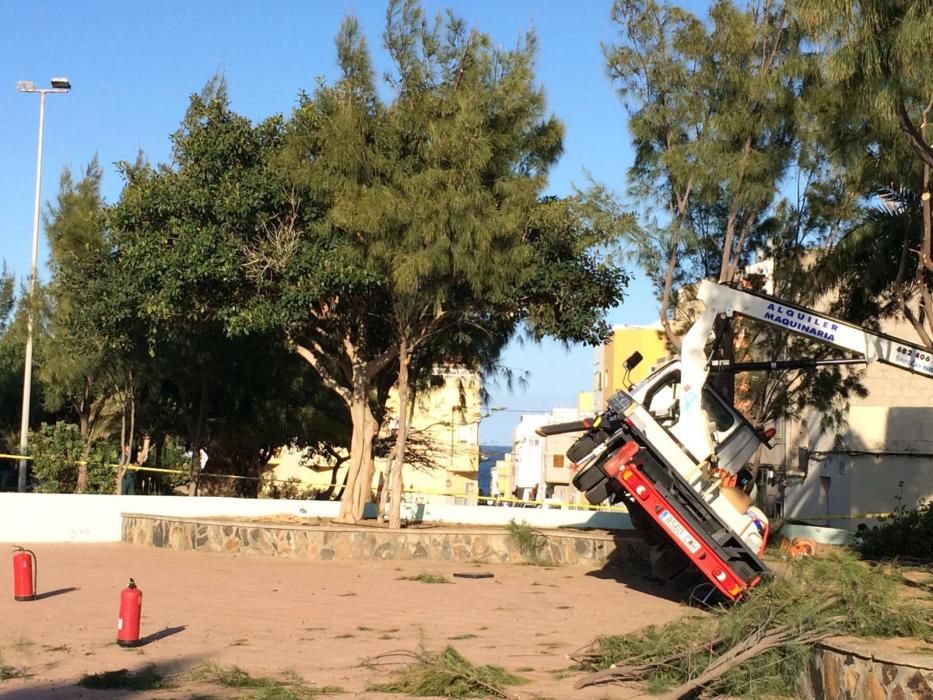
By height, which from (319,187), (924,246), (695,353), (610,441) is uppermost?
(319,187)

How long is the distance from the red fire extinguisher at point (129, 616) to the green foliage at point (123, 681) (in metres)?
1.35

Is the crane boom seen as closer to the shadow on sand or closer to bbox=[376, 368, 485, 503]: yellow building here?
the shadow on sand

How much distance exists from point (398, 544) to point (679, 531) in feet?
26.2

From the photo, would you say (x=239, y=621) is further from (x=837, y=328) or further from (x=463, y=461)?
(x=463, y=461)

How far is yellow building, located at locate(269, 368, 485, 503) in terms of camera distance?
3169cm

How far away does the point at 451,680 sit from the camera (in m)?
10.2

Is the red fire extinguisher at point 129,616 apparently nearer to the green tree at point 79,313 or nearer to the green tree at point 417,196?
the green tree at point 417,196

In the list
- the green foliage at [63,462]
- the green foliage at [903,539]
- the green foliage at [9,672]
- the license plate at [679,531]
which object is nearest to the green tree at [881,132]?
the green foliage at [903,539]

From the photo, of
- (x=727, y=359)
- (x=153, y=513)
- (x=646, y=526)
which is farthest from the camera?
(x=153, y=513)

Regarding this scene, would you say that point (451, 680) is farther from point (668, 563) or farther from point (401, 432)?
point (401, 432)

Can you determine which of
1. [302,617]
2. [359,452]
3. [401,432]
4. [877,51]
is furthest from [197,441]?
[877,51]

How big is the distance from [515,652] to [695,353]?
5.27 metres

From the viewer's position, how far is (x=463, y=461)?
204 feet

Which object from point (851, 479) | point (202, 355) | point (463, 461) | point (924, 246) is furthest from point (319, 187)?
point (463, 461)
